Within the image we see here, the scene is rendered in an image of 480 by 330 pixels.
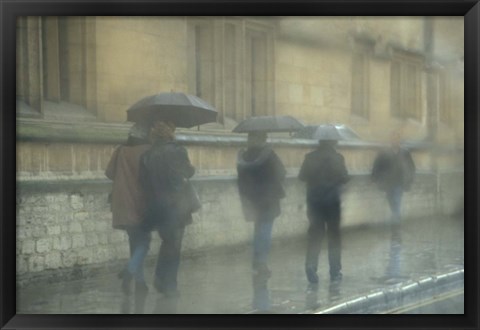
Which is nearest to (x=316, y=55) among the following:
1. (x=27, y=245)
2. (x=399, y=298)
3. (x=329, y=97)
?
(x=329, y=97)

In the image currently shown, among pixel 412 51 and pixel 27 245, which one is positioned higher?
pixel 412 51

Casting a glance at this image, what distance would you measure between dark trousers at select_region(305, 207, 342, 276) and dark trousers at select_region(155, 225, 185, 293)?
0.78 m

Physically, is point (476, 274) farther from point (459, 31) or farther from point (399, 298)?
point (459, 31)

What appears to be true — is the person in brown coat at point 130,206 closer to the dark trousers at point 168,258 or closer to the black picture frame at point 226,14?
the dark trousers at point 168,258

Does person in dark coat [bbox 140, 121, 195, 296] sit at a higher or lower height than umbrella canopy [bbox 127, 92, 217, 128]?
lower

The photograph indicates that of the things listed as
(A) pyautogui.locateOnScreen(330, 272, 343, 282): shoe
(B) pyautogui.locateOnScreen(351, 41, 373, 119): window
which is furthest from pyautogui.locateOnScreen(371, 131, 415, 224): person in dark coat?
(A) pyautogui.locateOnScreen(330, 272, 343, 282): shoe

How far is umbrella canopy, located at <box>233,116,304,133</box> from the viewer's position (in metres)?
8.02

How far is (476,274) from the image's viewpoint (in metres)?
8.05

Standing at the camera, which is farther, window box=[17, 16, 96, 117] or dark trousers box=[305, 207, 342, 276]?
dark trousers box=[305, 207, 342, 276]

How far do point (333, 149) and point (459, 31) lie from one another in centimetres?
103

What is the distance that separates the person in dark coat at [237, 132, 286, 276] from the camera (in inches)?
316

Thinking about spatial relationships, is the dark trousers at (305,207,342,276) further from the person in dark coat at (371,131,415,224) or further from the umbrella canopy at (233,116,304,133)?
the umbrella canopy at (233,116,304,133)

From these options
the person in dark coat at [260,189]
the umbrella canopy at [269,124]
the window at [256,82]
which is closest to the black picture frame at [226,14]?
the window at [256,82]

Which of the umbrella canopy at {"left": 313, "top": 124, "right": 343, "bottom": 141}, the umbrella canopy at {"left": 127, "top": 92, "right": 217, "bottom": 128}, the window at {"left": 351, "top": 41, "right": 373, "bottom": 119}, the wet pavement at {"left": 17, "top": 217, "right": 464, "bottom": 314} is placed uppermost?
the window at {"left": 351, "top": 41, "right": 373, "bottom": 119}
